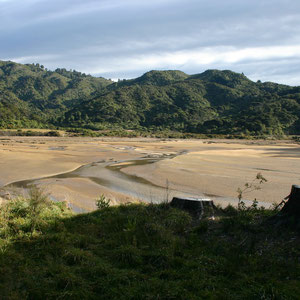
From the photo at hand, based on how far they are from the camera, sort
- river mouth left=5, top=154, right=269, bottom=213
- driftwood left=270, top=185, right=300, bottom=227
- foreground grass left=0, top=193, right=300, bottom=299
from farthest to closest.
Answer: river mouth left=5, top=154, right=269, bottom=213 → driftwood left=270, top=185, right=300, bottom=227 → foreground grass left=0, top=193, right=300, bottom=299

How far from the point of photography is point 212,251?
14.5ft

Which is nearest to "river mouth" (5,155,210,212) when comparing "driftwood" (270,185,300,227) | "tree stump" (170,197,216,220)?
"tree stump" (170,197,216,220)

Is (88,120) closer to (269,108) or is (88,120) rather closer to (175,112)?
(175,112)

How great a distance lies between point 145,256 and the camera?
4.36 m

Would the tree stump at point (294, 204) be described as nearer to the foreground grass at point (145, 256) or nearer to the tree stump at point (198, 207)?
the foreground grass at point (145, 256)

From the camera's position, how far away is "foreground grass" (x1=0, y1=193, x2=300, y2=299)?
3.40 meters

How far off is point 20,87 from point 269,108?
168 m

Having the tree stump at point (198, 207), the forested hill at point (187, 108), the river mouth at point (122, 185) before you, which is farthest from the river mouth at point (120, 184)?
the forested hill at point (187, 108)

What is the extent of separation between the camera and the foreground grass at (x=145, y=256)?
3404mm

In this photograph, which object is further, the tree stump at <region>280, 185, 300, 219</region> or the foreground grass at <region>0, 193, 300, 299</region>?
the tree stump at <region>280, 185, 300, 219</region>

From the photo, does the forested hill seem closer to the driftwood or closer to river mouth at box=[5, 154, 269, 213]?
river mouth at box=[5, 154, 269, 213]

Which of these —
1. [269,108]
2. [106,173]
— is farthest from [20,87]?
[106,173]

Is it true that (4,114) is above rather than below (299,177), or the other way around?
above

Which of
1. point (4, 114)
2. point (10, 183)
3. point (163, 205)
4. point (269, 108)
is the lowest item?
point (10, 183)
